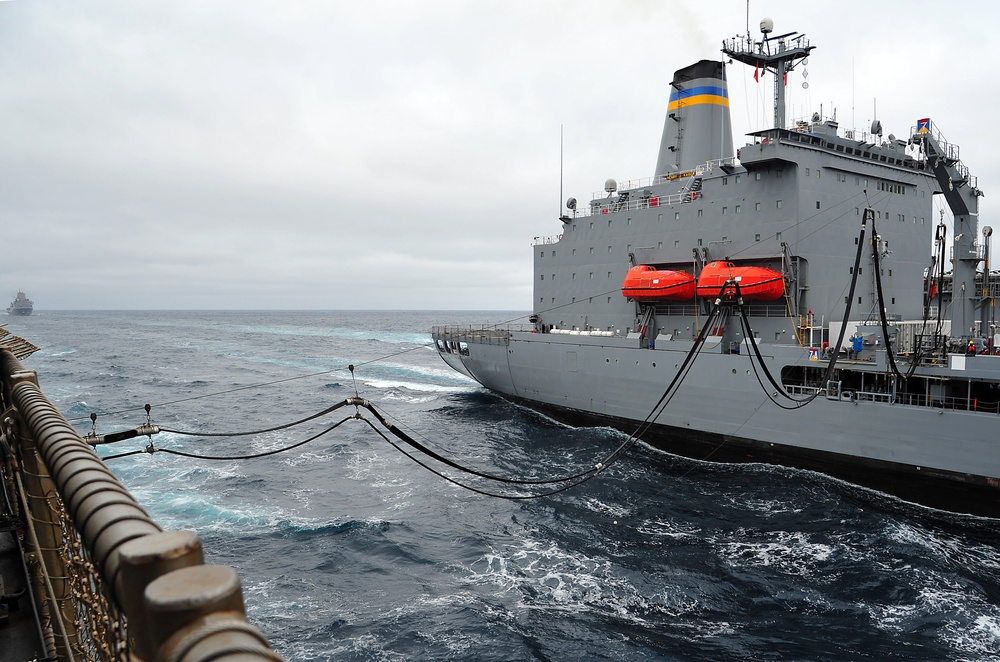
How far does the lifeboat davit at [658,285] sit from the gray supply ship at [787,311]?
77mm

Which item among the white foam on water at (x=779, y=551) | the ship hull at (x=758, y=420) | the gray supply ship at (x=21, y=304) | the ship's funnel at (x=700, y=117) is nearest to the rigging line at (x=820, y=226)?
the ship hull at (x=758, y=420)

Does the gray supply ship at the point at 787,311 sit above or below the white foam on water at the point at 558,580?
above

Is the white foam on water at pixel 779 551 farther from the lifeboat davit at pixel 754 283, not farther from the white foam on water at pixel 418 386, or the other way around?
the white foam on water at pixel 418 386

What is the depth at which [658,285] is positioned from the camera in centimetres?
2175

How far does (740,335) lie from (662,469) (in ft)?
17.3

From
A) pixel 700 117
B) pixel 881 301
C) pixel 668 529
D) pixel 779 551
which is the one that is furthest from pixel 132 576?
pixel 700 117

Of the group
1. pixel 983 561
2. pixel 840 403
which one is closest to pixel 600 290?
pixel 840 403

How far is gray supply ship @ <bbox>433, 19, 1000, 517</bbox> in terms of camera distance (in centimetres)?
1614

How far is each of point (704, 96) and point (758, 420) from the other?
1431cm

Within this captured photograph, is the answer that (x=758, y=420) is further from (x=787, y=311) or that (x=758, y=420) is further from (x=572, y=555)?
(x=572, y=555)

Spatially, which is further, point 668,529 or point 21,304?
point 21,304

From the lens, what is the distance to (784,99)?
22.5 meters

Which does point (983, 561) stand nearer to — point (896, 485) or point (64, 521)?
point (896, 485)

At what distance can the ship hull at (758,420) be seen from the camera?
15383 millimetres
